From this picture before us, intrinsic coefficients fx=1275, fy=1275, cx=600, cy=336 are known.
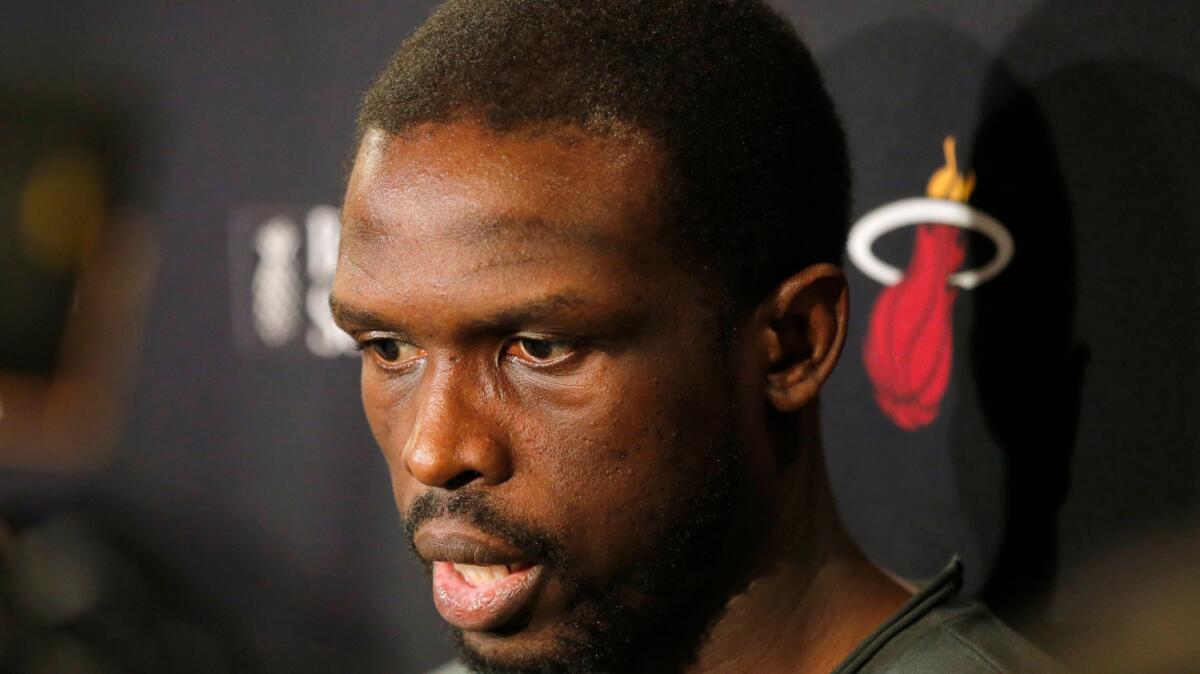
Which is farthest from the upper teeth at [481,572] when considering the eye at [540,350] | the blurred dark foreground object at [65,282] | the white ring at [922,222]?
the blurred dark foreground object at [65,282]

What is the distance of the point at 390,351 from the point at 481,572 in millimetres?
195

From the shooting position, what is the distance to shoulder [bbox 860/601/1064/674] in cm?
100

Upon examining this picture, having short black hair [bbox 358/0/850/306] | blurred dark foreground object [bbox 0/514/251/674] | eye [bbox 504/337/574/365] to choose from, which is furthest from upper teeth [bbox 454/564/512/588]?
blurred dark foreground object [bbox 0/514/251/674]

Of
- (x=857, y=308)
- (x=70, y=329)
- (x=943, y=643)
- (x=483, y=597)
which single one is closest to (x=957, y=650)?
(x=943, y=643)

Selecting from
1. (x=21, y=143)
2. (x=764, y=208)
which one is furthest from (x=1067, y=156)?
(x=21, y=143)

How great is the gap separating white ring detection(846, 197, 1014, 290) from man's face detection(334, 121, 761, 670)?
41cm

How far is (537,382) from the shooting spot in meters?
0.94

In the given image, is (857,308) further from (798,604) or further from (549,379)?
(549,379)

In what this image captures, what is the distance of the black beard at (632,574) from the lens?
944 millimetres

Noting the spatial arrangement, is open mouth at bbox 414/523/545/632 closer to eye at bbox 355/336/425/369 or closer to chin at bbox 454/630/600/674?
chin at bbox 454/630/600/674

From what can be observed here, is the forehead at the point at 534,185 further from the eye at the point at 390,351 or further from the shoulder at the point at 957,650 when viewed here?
the shoulder at the point at 957,650

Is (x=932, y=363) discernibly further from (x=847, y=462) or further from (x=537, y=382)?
(x=537, y=382)

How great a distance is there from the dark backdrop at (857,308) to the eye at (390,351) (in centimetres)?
58

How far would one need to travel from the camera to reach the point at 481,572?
38.5 inches
